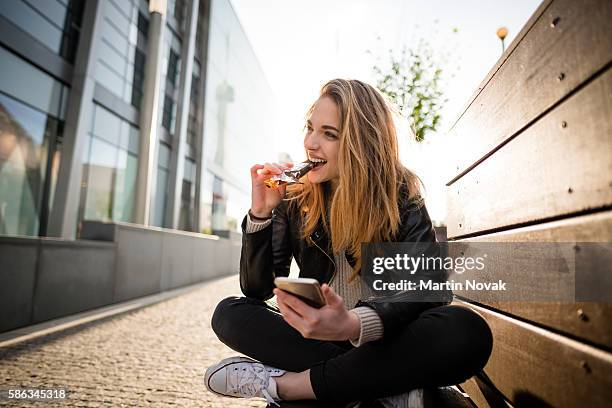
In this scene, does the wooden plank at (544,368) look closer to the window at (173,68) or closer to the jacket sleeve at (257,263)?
the jacket sleeve at (257,263)

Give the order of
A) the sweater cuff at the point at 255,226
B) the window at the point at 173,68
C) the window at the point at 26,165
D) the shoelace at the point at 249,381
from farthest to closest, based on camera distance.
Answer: the window at the point at 173,68 < the window at the point at 26,165 < the sweater cuff at the point at 255,226 < the shoelace at the point at 249,381

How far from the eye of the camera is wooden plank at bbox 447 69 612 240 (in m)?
0.83

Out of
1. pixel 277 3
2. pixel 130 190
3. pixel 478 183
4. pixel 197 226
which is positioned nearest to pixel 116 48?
pixel 130 190

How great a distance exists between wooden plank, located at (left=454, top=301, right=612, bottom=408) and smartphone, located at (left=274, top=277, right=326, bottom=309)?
0.61 metres

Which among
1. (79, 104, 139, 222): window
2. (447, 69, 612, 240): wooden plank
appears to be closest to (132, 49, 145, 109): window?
(79, 104, 139, 222): window

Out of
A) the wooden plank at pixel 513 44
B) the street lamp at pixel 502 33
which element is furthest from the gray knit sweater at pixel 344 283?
the street lamp at pixel 502 33

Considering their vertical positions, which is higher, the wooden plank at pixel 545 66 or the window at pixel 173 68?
the window at pixel 173 68

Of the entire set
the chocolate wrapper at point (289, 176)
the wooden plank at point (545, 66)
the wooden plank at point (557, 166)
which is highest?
the wooden plank at point (545, 66)

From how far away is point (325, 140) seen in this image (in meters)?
1.82

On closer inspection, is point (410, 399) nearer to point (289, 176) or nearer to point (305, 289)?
A: point (305, 289)

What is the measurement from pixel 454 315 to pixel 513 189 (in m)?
0.47

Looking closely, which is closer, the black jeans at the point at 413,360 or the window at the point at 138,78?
the black jeans at the point at 413,360

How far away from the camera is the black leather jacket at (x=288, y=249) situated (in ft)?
5.20

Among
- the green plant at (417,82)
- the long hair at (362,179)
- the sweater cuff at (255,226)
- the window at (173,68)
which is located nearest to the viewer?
the long hair at (362,179)
